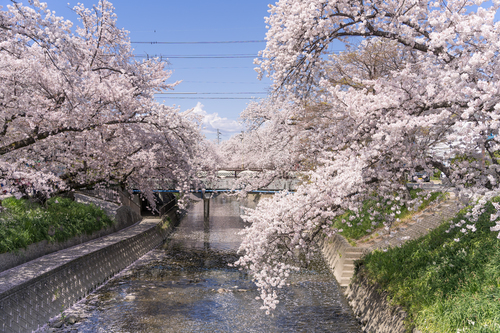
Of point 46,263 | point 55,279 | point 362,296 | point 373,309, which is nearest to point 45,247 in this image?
point 46,263

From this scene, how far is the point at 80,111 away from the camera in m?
13.3

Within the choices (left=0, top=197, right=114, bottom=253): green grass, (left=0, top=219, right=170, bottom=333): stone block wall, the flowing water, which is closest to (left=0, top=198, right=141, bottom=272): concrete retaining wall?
(left=0, top=197, right=114, bottom=253): green grass

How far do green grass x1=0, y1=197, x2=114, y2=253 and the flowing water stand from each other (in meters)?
3.09

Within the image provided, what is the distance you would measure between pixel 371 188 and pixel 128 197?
1060 inches

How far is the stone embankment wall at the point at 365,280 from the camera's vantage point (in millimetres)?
10219

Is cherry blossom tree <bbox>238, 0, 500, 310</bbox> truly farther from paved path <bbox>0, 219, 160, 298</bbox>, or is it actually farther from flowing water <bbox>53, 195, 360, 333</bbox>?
paved path <bbox>0, 219, 160, 298</bbox>

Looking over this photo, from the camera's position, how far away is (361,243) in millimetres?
18281

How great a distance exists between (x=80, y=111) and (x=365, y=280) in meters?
11.3

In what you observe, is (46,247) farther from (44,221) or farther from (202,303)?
(202,303)

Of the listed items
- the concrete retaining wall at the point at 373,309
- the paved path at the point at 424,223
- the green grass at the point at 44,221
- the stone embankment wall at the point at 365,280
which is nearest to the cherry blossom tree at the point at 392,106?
the stone embankment wall at the point at 365,280

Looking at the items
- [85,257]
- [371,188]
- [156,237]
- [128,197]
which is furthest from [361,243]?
[128,197]

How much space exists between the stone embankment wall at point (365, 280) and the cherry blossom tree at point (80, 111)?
8.60 m

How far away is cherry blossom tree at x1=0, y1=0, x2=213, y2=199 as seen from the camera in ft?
36.3

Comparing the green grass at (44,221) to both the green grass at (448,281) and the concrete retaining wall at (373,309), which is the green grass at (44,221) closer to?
the concrete retaining wall at (373,309)
